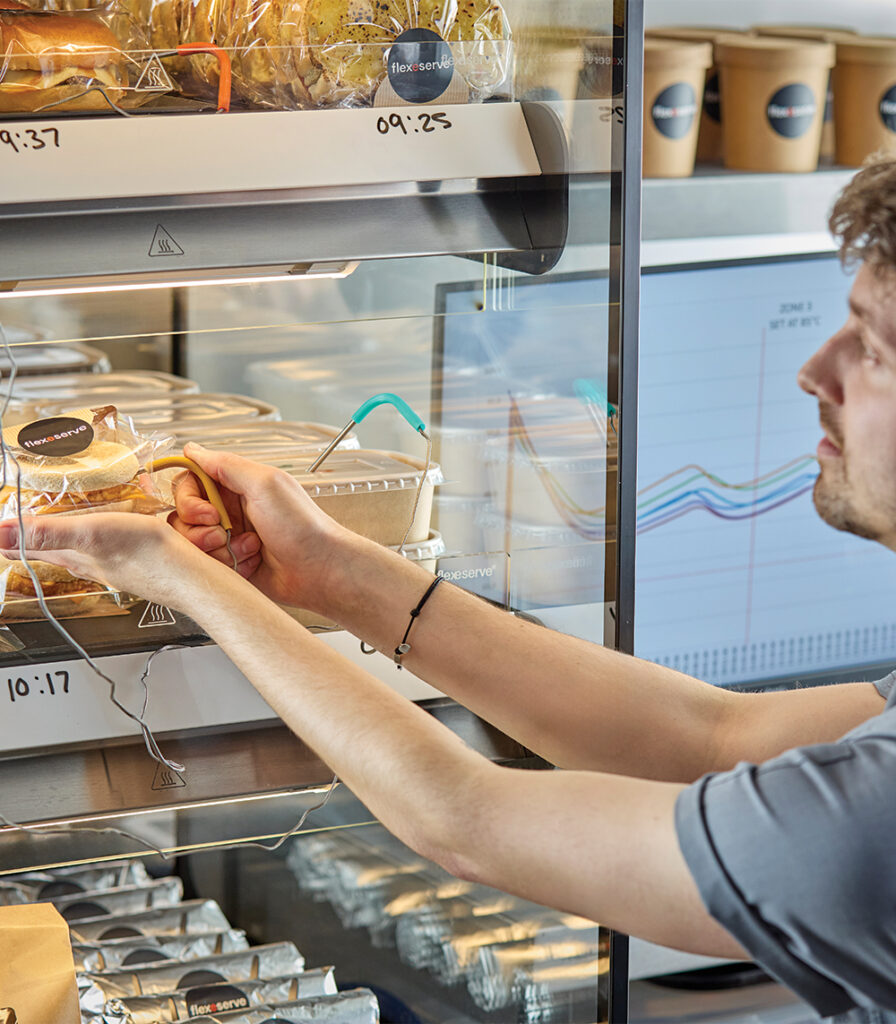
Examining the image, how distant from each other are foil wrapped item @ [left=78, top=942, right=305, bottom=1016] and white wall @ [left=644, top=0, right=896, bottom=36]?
1.41m

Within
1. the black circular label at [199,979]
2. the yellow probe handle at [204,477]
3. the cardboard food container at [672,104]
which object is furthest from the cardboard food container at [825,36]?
the black circular label at [199,979]

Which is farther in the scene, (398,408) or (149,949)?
(149,949)

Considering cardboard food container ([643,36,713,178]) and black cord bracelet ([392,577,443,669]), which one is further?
cardboard food container ([643,36,713,178])

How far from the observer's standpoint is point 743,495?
5.67ft

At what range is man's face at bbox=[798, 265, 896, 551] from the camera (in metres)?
0.89

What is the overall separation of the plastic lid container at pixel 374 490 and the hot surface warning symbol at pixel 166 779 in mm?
265

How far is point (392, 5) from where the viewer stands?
0.95 meters

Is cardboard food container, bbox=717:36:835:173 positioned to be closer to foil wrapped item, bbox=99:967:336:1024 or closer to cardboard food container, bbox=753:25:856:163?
cardboard food container, bbox=753:25:856:163

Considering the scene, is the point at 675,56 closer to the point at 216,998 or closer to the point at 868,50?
the point at 868,50

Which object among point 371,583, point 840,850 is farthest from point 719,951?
point 371,583

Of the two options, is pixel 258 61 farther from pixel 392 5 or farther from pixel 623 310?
pixel 623 310

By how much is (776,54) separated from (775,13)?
1.26 feet

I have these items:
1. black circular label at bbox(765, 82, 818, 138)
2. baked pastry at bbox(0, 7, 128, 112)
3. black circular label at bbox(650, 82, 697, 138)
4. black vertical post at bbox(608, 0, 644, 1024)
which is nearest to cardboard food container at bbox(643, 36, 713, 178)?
black circular label at bbox(650, 82, 697, 138)

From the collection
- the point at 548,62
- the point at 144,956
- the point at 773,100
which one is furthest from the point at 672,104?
the point at 144,956
